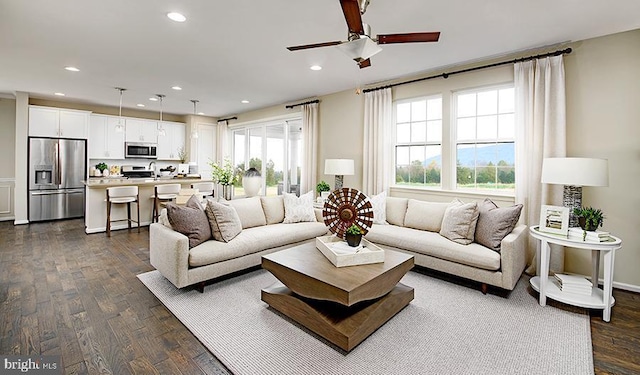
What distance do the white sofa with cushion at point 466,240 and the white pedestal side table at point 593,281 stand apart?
0.72ft

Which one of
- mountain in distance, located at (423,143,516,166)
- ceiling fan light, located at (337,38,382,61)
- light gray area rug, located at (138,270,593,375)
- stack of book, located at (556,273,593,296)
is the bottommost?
light gray area rug, located at (138,270,593,375)

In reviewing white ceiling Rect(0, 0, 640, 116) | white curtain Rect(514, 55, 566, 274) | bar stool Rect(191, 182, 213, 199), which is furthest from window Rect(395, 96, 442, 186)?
bar stool Rect(191, 182, 213, 199)

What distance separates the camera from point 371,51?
2.36m

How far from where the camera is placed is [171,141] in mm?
8641

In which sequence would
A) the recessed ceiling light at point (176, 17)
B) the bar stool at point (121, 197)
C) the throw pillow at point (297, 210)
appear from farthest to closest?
the bar stool at point (121, 197), the throw pillow at point (297, 210), the recessed ceiling light at point (176, 17)

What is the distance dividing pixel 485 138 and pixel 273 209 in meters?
3.18

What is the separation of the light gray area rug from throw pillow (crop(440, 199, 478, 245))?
574 mm

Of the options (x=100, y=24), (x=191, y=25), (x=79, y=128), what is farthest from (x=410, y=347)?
(x=79, y=128)

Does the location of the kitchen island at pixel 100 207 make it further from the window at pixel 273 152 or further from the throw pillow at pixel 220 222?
the throw pillow at pixel 220 222

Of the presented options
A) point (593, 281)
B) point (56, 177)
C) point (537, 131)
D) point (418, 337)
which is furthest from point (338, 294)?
point (56, 177)

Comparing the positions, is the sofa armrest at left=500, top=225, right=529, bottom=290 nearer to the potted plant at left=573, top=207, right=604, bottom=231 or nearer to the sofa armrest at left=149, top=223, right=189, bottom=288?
the potted plant at left=573, top=207, right=604, bottom=231

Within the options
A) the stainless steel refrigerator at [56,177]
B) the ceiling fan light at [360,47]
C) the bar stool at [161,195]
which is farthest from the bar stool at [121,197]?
the ceiling fan light at [360,47]

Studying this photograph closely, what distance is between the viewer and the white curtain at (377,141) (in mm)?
5039

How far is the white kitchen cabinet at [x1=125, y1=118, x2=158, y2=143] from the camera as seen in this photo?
7.88 m
